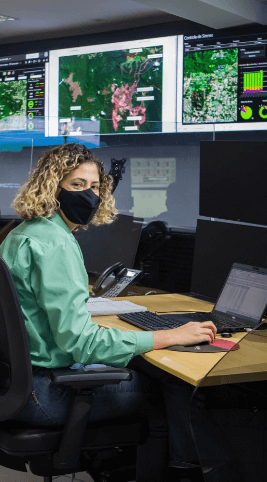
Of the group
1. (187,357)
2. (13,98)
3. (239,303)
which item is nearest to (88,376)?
(187,357)

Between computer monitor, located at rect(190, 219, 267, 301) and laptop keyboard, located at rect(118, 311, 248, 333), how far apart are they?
374 millimetres

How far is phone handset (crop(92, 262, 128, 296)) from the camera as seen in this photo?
2.62m

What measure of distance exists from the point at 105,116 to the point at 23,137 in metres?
1.22

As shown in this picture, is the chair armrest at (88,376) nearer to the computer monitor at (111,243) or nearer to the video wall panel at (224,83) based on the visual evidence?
the computer monitor at (111,243)

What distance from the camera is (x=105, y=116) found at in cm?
456

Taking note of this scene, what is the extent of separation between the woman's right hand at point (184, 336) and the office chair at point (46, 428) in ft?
0.56

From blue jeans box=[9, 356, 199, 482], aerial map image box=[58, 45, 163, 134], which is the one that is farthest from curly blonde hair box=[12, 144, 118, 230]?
aerial map image box=[58, 45, 163, 134]

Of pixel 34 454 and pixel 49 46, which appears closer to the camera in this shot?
pixel 34 454

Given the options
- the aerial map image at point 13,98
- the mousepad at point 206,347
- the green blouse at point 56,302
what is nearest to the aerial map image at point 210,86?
the aerial map image at point 13,98

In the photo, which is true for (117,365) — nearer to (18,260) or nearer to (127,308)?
(18,260)

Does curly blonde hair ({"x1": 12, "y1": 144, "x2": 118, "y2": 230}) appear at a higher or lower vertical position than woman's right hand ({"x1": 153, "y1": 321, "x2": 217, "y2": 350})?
higher

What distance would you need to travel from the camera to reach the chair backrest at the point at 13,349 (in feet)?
4.57

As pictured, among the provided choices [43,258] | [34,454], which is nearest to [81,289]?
[43,258]

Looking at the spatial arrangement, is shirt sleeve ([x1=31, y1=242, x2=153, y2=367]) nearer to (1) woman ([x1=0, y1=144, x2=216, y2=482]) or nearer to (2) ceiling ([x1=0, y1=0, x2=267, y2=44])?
(1) woman ([x1=0, y1=144, x2=216, y2=482])
